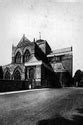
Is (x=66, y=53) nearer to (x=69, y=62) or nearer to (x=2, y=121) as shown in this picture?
(x=69, y=62)

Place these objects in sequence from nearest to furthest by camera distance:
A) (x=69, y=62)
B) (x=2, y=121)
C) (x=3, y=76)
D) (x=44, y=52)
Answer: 1. (x=2, y=121)
2. (x=3, y=76)
3. (x=69, y=62)
4. (x=44, y=52)

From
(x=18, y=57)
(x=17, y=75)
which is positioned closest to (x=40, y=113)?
(x=17, y=75)

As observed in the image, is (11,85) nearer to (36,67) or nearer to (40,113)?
(36,67)

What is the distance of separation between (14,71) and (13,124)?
25.0m

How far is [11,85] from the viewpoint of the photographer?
17.6 m

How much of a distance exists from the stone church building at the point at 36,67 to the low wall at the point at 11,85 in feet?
5.68

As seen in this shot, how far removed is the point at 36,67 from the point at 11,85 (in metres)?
9.56

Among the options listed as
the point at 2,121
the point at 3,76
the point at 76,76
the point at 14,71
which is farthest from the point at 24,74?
the point at 2,121

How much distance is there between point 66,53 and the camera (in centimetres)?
3969

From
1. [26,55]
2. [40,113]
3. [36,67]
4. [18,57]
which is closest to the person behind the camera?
[40,113]

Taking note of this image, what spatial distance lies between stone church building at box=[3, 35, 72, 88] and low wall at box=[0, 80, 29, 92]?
1730 millimetres

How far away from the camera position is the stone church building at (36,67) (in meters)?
26.0

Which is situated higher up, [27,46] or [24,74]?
[27,46]

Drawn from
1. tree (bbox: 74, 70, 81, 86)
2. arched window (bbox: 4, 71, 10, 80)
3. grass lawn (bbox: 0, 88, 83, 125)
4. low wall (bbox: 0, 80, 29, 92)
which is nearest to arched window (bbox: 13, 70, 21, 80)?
arched window (bbox: 4, 71, 10, 80)
